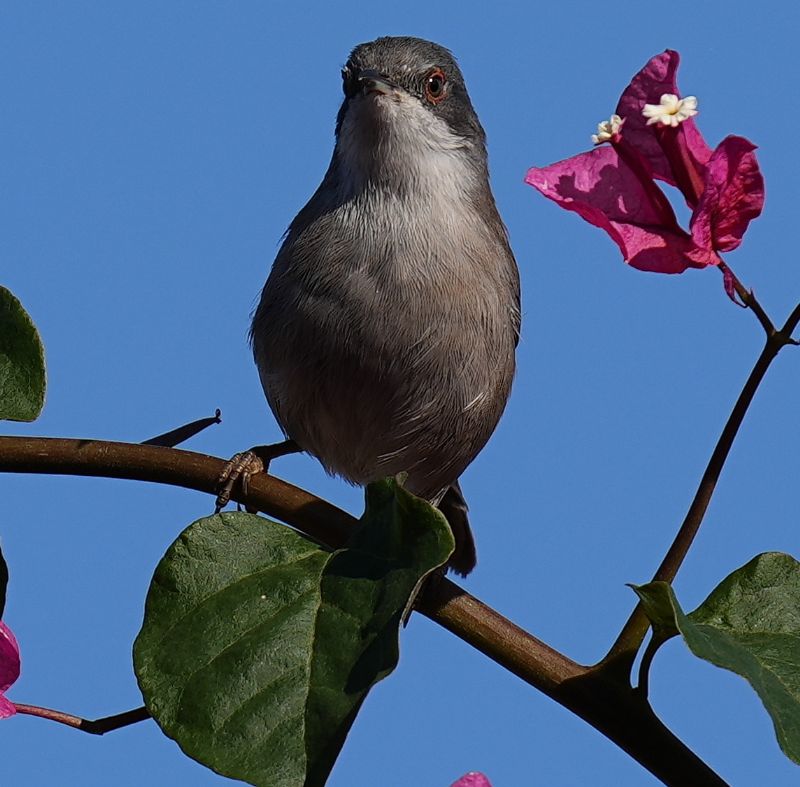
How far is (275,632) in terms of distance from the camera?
186 centimetres

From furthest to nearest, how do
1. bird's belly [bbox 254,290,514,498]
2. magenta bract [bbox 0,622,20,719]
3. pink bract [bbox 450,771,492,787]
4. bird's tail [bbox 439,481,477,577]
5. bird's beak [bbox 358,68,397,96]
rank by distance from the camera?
1. bird's tail [bbox 439,481,477,577]
2. bird's beak [bbox 358,68,397,96]
3. bird's belly [bbox 254,290,514,498]
4. magenta bract [bbox 0,622,20,719]
5. pink bract [bbox 450,771,492,787]

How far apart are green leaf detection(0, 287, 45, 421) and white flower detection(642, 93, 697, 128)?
1194mm

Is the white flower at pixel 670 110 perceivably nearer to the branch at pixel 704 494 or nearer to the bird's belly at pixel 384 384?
the branch at pixel 704 494

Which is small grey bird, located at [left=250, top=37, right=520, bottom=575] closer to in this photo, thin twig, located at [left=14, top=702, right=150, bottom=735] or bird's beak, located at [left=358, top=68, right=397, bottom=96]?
bird's beak, located at [left=358, top=68, right=397, bottom=96]

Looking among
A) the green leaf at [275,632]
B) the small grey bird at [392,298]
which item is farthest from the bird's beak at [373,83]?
the green leaf at [275,632]

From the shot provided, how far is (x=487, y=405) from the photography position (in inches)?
171

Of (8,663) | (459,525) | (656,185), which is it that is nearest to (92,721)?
(8,663)

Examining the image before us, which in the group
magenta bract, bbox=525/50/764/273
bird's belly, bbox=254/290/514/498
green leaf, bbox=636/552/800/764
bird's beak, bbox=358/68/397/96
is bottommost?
green leaf, bbox=636/552/800/764

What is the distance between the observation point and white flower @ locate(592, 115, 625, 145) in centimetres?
204

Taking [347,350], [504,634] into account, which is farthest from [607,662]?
A: [347,350]

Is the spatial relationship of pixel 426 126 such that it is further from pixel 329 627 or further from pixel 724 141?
pixel 329 627

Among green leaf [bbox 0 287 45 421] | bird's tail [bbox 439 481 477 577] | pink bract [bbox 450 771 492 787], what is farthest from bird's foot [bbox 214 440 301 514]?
bird's tail [bbox 439 481 477 577]

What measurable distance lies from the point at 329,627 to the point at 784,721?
2.29ft

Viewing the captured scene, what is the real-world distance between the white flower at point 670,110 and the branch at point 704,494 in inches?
16.4
